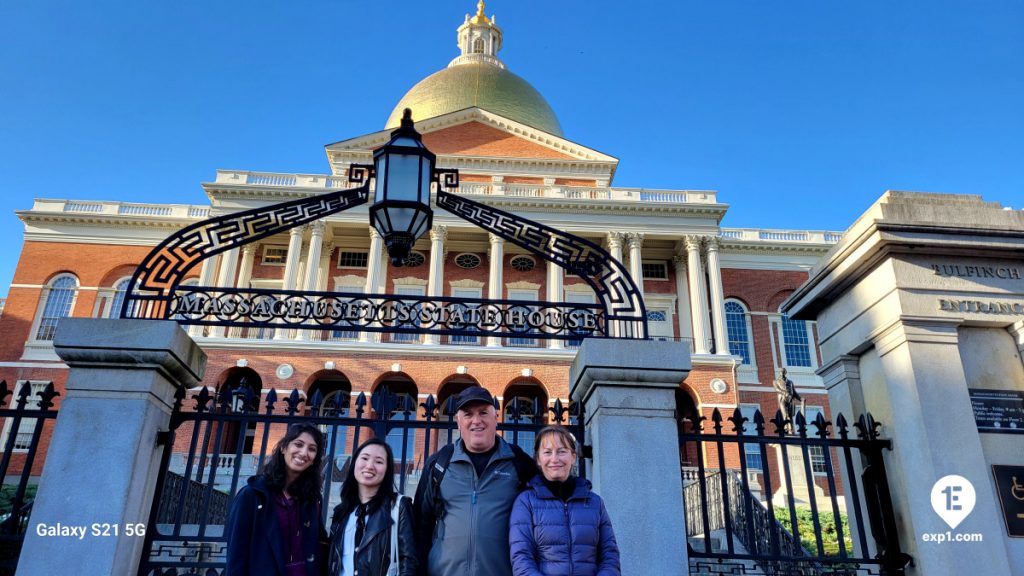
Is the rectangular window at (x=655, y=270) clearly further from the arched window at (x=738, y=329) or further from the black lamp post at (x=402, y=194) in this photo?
the black lamp post at (x=402, y=194)

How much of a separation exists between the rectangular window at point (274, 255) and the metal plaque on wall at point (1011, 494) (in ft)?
115

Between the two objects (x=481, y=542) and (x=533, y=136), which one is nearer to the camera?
(x=481, y=542)

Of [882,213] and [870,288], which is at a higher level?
[882,213]

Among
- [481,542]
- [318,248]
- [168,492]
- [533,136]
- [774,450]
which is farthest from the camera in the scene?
[533,136]

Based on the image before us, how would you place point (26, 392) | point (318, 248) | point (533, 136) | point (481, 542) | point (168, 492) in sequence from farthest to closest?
point (533, 136), point (318, 248), point (168, 492), point (26, 392), point (481, 542)

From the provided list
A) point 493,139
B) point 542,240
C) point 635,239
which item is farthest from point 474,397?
point 493,139

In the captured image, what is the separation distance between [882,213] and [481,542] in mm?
3508

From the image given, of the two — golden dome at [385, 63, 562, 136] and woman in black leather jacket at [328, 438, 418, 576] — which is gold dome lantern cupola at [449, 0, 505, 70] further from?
woman in black leather jacket at [328, 438, 418, 576]

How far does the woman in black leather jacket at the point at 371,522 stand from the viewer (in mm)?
3361

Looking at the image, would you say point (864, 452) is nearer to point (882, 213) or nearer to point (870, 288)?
point (870, 288)

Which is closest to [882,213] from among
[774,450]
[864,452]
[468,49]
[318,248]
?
[864,452]

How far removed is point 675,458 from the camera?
4488mm

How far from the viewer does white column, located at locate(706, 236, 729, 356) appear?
108 feet

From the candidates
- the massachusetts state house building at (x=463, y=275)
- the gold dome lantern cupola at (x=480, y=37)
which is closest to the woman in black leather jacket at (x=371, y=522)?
the massachusetts state house building at (x=463, y=275)
